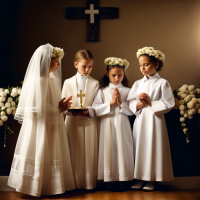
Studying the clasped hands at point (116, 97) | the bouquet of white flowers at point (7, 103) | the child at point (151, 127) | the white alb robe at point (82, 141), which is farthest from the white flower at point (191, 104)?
the bouquet of white flowers at point (7, 103)

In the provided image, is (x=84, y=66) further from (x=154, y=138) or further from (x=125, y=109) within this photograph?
(x=154, y=138)

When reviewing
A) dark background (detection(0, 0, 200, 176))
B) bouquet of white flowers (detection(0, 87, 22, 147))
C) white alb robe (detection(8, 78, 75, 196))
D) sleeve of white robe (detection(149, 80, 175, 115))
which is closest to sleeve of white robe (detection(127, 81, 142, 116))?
sleeve of white robe (detection(149, 80, 175, 115))

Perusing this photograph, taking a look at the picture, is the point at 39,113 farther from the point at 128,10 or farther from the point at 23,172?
the point at 128,10

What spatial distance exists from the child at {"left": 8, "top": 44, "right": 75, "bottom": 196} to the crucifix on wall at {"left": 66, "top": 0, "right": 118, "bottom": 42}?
149cm

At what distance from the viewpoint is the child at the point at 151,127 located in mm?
3914

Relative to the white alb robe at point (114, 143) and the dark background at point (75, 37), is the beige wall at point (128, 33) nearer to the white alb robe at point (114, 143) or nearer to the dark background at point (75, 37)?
the dark background at point (75, 37)

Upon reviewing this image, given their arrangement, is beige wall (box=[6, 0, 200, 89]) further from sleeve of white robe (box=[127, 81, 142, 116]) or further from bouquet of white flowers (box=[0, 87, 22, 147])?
sleeve of white robe (box=[127, 81, 142, 116])

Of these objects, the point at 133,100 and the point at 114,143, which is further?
the point at 133,100

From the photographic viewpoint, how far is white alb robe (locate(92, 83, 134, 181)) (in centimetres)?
399

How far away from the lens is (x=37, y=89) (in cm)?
368

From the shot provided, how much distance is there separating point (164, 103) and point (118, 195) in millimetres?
1498

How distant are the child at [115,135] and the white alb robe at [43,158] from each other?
1.84 ft

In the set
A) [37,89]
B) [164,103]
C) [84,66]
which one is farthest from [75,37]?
[164,103]

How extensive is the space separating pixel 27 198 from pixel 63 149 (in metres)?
0.84
